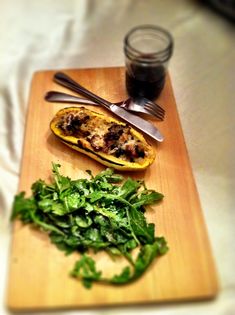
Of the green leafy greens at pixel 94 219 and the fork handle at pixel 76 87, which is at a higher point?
the fork handle at pixel 76 87

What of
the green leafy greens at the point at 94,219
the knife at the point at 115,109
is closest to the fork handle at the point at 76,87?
the knife at the point at 115,109

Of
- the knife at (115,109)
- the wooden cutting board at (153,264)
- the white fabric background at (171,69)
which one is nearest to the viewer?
the wooden cutting board at (153,264)

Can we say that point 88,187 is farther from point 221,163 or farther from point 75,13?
point 75,13

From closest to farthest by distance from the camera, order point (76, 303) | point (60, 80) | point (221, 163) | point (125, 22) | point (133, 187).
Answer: point (76, 303)
point (133, 187)
point (221, 163)
point (60, 80)
point (125, 22)

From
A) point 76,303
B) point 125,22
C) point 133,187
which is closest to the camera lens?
point 76,303

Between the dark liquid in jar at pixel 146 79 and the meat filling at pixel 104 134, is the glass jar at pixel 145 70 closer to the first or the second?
the dark liquid in jar at pixel 146 79

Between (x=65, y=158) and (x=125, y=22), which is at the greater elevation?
(x=125, y=22)

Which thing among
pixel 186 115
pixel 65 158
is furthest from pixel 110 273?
pixel 186 115

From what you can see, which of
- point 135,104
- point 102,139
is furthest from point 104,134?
point 135,104
